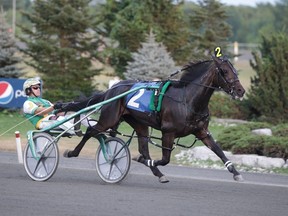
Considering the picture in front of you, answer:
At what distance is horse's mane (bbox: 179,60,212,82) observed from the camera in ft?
38.2

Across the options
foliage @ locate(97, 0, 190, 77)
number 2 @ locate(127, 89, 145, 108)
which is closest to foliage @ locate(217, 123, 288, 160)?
number 2 @ locate(127, 89, 145, 108)

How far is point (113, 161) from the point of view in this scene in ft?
39.1

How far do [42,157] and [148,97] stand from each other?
1868 mm

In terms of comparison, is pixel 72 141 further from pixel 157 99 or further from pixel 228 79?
pixel 228 79

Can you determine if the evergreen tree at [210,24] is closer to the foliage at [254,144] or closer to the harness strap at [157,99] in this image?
the foliage at [254,144]

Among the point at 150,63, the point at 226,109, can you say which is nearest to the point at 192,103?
the point at 150,63

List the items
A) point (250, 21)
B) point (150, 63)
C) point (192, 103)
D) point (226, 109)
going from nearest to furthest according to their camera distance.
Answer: point (192, 103)
point (150, 63)
point (226, 109)
point (250, 21)

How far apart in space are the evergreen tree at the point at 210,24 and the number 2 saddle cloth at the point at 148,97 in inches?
704

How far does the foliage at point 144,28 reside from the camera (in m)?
27.5

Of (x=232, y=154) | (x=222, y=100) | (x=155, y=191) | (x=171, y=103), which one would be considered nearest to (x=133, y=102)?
(x=171, y=103)

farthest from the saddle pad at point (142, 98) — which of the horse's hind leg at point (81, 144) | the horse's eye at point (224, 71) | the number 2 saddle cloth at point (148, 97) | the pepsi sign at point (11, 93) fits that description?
the pepsi sign at point (11, 93)

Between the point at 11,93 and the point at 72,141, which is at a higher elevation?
the point at 11,93

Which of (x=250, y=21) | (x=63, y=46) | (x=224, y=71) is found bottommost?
(x=224, y=71)

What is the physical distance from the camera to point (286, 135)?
16891 millimetres
